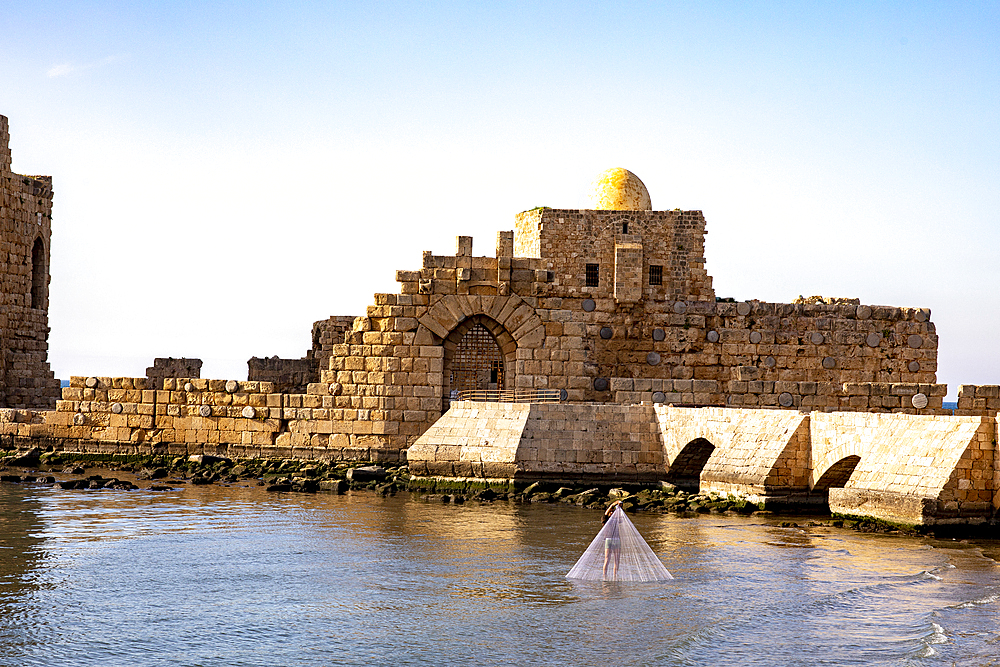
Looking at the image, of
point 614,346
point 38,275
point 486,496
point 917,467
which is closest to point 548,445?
point 486,496

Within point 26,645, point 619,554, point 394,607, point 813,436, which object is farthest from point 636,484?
point 26,645

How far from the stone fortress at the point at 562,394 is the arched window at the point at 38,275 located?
3.12ft

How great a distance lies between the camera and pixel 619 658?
9773 mm

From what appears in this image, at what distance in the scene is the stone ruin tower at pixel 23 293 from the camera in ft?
85.6

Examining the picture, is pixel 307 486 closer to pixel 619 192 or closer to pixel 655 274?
pixel 655 274

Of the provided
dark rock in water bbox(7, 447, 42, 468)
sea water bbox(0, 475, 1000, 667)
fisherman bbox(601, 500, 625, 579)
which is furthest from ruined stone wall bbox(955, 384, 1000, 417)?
dark rock in water bbox(7, 447, 42, 468)

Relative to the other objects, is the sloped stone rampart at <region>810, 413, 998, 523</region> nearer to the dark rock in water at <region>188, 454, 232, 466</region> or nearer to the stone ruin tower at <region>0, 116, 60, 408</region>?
the dark rock in water at <region>188, 454, 232, 466</region>

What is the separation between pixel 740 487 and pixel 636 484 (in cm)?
264

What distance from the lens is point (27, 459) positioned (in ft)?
74.5

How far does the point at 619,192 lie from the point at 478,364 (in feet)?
25.1

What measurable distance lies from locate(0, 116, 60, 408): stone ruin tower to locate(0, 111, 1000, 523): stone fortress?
0.65 ft

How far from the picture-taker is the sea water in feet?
32.7

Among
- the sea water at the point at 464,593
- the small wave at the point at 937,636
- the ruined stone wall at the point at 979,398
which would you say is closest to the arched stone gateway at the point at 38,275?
the sea water at the point at 464,593

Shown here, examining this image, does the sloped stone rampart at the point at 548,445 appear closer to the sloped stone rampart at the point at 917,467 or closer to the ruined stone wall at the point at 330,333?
the sloped stone rampart at the point at 917,467
